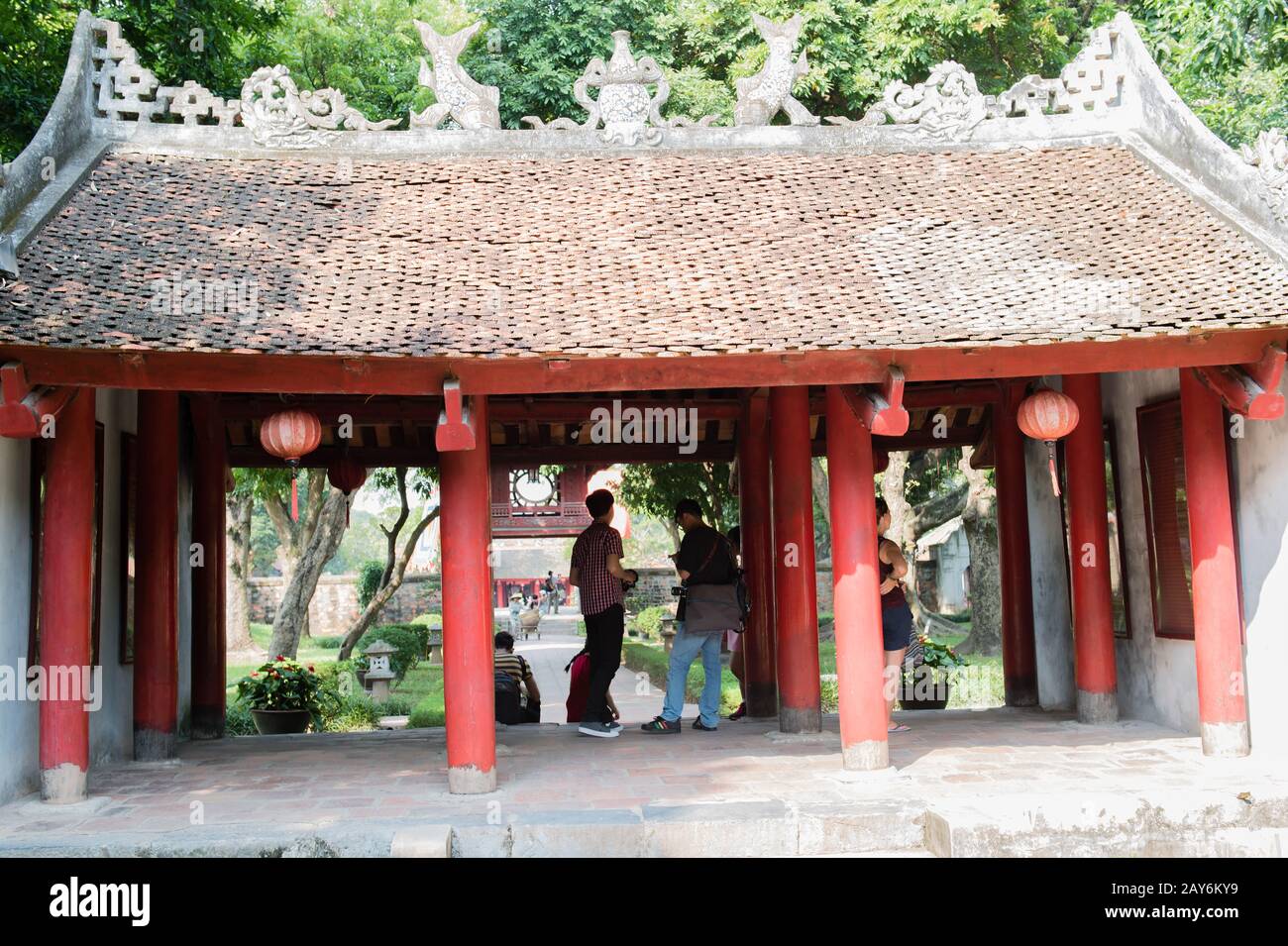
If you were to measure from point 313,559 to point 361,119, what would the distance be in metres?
9.63

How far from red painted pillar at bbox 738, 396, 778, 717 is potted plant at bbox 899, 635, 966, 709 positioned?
78.0 inches

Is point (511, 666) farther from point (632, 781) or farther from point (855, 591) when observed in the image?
point (855, 591)

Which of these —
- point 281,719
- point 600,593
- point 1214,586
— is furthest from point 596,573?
point 281,719

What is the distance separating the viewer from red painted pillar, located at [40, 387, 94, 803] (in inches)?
266

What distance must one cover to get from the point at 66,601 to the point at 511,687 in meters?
4.42

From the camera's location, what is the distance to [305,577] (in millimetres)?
17859

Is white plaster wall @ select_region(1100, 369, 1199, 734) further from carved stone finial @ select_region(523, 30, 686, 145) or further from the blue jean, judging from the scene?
carved stone finial @ select_region(523, 30, 686, 145)

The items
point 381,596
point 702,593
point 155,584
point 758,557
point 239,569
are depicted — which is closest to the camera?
point 155,584

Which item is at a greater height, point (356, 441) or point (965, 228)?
point (965, 228)

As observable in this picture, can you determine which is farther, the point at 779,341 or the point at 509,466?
the point at 509,466

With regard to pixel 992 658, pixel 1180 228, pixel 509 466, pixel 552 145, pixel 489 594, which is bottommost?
pixel 992 658

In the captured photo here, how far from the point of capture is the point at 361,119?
32.4 ft

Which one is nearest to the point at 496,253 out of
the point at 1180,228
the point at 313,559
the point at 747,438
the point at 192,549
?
the point at 747,438

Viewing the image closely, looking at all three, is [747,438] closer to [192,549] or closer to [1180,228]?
[1180,228]
